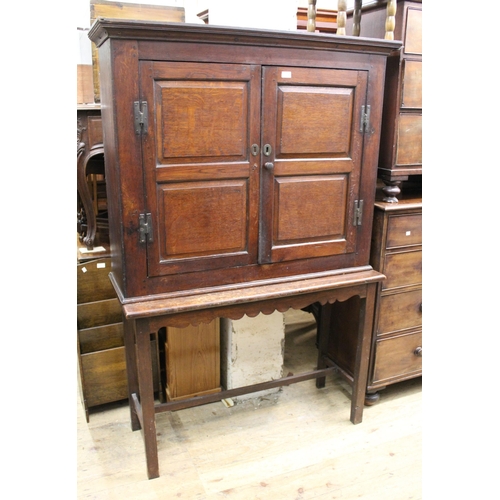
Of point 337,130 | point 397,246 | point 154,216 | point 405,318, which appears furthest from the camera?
point 405,318

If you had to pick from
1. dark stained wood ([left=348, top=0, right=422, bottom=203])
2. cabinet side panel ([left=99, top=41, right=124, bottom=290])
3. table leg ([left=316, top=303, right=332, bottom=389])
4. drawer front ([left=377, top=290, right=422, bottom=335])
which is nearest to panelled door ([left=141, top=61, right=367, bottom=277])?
cabinet side panel ([left=99, top=41, right=124, bottom=290])

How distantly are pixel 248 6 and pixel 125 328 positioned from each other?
152 centimetres

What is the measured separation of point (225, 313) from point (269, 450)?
0.73 m

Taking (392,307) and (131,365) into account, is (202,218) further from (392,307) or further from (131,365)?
(392,307)

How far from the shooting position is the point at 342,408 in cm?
248

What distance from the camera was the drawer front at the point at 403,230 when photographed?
2.21 m

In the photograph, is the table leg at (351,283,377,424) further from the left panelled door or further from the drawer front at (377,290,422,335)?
the left panelled door

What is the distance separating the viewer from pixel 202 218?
1774 millimetres

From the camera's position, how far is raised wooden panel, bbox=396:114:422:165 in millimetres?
2137

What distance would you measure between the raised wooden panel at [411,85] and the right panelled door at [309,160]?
26 cm

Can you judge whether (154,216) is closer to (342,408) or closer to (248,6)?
(248,6)

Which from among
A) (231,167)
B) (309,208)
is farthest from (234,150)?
(309,208)
